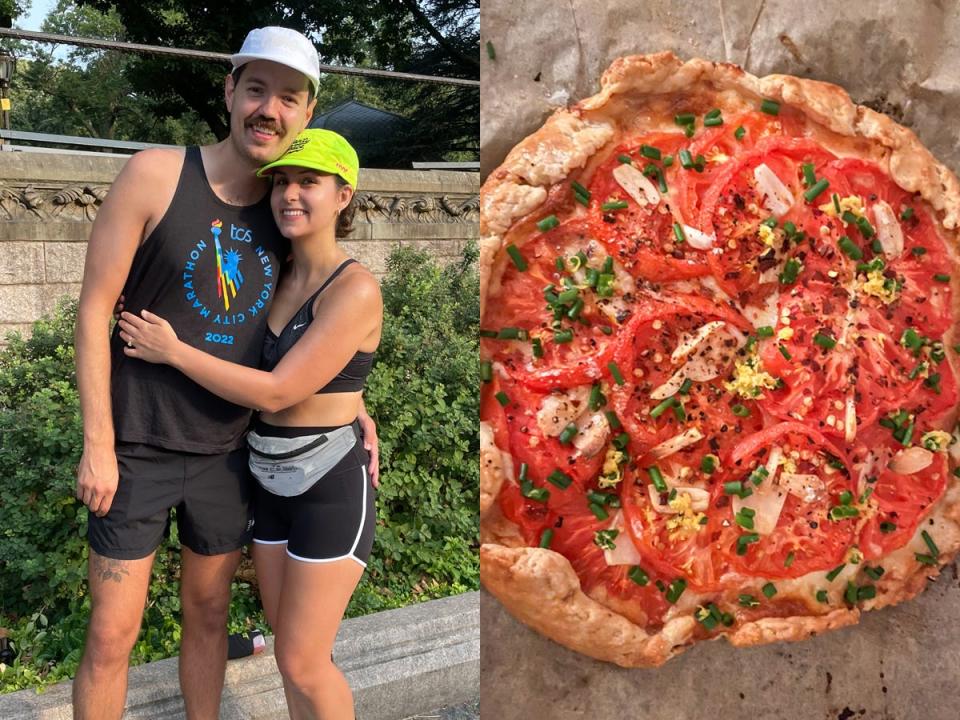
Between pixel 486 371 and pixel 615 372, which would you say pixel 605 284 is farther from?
pixel 486 371

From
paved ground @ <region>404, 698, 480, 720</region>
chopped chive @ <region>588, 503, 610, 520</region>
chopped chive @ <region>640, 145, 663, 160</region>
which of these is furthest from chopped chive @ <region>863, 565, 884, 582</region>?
chopped chive @ <region>640, 145, 663, 160</region>

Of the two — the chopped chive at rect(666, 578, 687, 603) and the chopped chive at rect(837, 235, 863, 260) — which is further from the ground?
the chopped chive at rect(837, 235, 863, 260)

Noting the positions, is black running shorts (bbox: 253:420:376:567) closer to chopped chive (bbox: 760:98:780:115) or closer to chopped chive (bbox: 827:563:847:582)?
chopped chive (bbox: 827:563:847:582)

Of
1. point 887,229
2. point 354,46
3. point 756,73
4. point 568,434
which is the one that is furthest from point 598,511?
point 756,73

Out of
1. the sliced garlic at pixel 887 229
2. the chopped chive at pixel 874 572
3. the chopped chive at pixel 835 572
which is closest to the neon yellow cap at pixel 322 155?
the sliced garlic at pixel 887 229

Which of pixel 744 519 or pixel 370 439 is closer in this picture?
pixel 370 439

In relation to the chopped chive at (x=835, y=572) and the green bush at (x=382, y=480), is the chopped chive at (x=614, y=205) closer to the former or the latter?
the green bush at (x=382, y=480)
